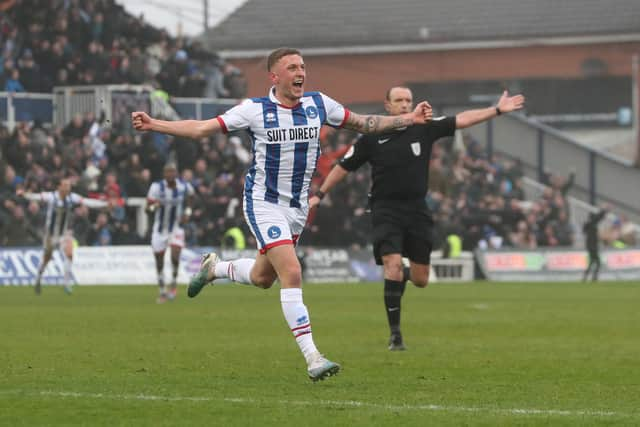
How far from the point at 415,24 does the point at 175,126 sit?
51122mm

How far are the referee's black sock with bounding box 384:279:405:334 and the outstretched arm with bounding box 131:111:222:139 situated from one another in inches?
159

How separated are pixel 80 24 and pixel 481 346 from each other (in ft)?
80.0

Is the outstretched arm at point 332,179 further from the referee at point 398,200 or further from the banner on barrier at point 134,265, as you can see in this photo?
the banner on barrier at point 134,265

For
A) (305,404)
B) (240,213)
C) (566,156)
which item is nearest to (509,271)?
(240,213)

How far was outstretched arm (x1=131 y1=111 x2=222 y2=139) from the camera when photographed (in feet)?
33.2

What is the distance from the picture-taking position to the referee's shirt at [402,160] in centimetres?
1403

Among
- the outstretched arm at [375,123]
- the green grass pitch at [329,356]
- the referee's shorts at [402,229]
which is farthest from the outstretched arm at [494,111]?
the green grass pitch at [329,356]

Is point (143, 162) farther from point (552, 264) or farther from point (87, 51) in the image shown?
point (552, 264)

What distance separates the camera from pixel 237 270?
1191 cm

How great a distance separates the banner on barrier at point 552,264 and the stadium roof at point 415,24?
21.5m

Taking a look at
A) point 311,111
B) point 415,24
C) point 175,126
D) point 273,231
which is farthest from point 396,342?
point 415,24

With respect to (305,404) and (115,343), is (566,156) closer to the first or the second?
(115,343)

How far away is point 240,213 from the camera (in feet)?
118

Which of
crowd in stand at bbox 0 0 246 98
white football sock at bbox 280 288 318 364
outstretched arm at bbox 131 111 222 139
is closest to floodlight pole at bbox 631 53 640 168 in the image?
crowd in stand at bbox 0 0 246 98
